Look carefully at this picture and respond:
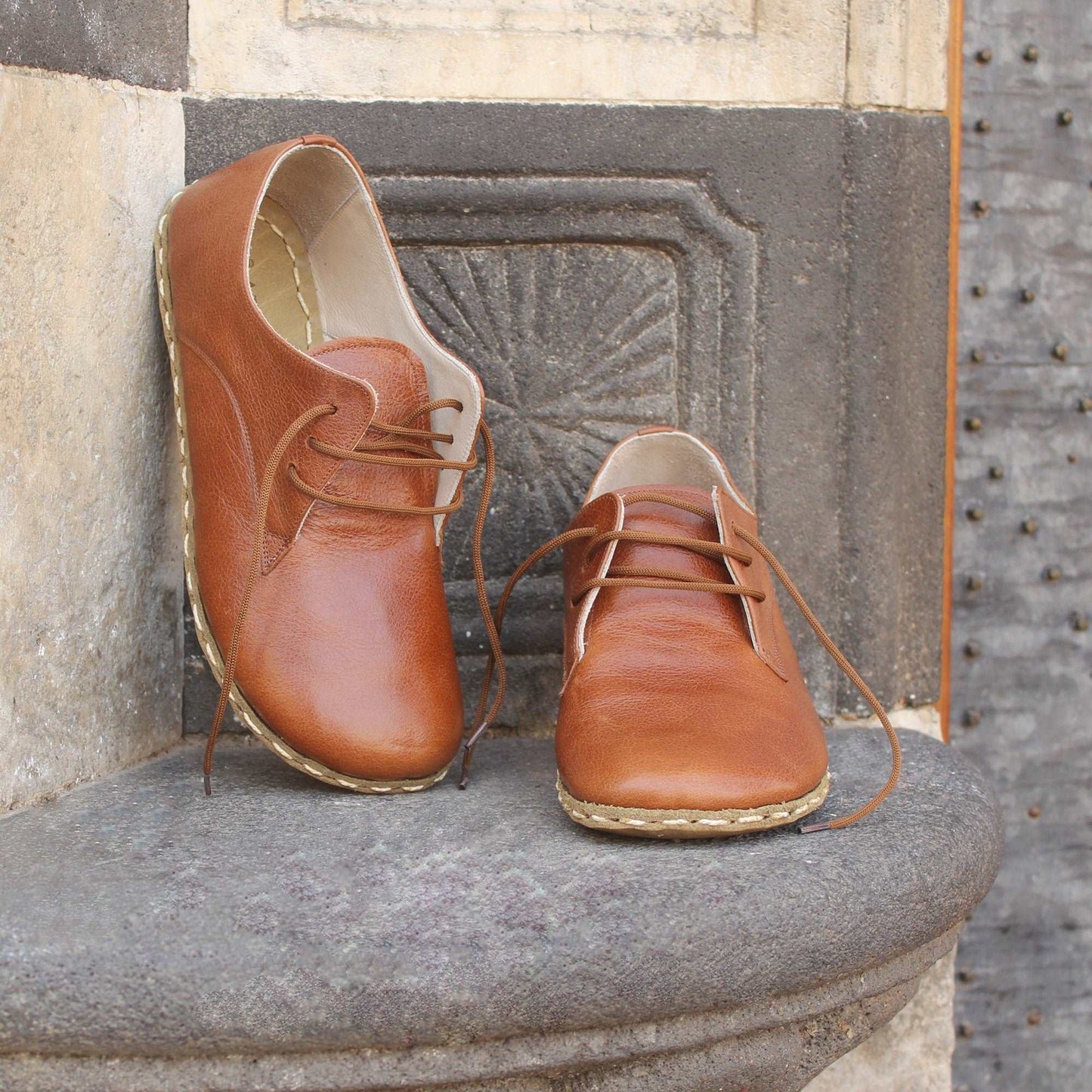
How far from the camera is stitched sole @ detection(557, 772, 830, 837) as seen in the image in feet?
2.51

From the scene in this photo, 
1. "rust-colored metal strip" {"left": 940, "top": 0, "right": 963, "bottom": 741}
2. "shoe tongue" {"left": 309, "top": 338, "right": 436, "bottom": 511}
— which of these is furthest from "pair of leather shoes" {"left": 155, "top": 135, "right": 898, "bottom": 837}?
"rust-colored metal strip" {"left": 940, "top": 0, "right": 963, "bottom": 741}

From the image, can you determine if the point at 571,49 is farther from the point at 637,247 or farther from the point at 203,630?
the point at 203,630

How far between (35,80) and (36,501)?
0.34 m

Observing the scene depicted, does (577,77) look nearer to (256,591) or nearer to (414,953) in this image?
(256,591)

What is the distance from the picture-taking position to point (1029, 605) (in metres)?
1.32

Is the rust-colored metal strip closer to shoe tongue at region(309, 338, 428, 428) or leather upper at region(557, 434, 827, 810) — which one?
leather upper at region(557, 434, 827, 810)

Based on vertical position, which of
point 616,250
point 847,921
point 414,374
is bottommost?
point 847,921

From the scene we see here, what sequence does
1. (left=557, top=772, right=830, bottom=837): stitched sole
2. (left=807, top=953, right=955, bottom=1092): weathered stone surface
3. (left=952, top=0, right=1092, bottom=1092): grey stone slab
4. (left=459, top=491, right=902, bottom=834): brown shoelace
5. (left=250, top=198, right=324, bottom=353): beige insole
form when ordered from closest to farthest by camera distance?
(left=557, top=772, right=830, bottom=837): stitched sole, (left=459, top=491, right=902, bottom=834): brown shoelace, (left=250, top=198, right=324, bottom=353): beige insole, (left=807, top=953, right=955, bottom=1092): weathered stone surface, (left=952, top=0, right=1092, bottom=1092): grey stone slab

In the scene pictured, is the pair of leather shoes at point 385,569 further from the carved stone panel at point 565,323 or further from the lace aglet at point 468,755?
the carved stone panel at point 565,323

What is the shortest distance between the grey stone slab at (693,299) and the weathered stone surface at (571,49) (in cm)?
3

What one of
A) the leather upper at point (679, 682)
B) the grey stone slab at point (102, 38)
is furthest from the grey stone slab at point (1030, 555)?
the grey stone slab at point (102, 38)

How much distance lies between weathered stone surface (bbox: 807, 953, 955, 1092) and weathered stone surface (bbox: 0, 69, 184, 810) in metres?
0.80

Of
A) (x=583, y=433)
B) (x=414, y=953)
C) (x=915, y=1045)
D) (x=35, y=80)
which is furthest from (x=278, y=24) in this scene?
(x=915, y=1045)

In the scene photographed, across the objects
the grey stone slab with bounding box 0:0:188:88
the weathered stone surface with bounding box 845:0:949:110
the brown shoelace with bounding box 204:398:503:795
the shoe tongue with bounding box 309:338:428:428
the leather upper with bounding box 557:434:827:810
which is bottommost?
the leather upper with bounding box 557:434:827:810
